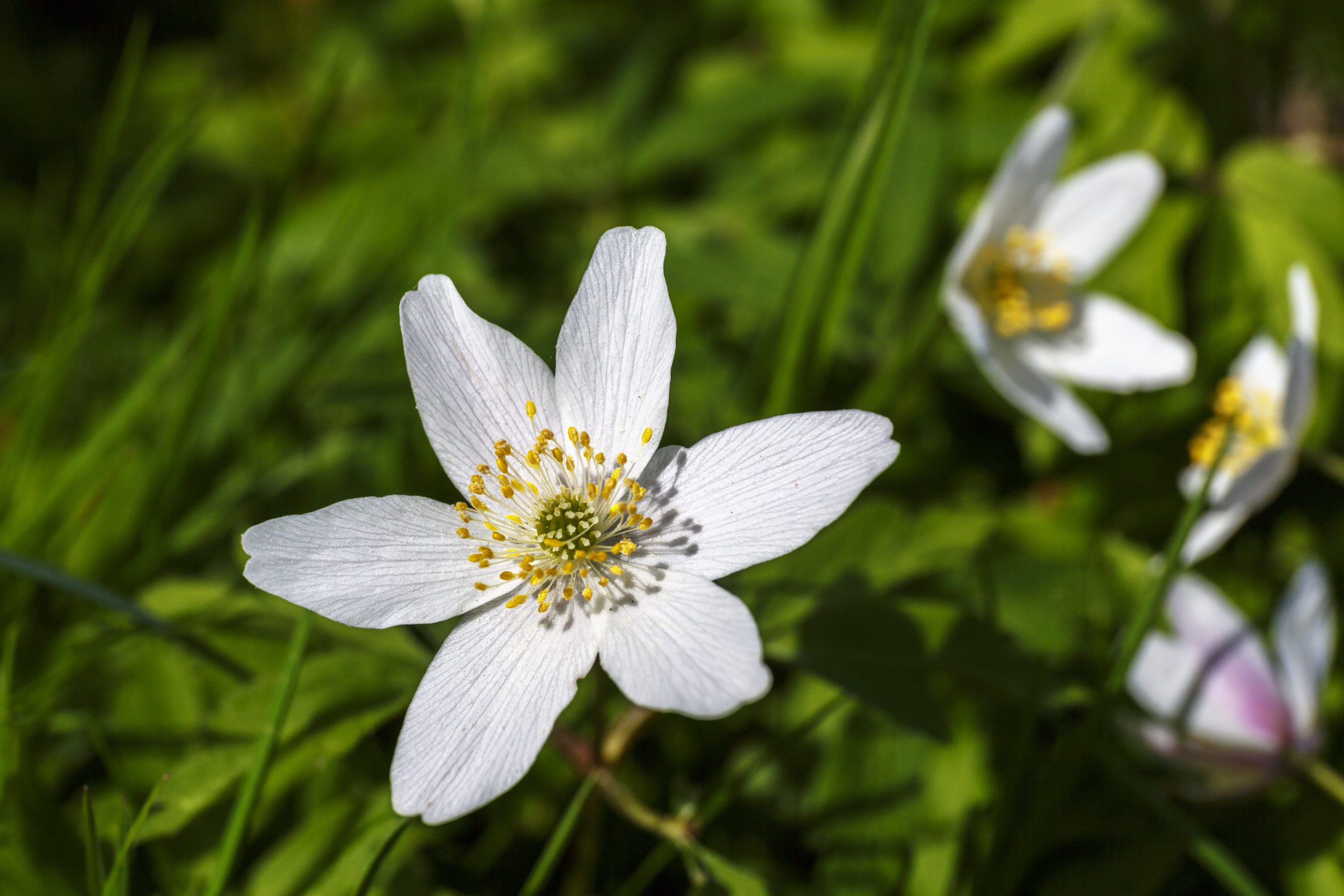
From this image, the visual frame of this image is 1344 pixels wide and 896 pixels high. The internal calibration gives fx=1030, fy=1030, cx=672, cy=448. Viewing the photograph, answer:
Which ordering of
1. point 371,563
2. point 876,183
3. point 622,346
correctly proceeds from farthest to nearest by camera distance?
point 876,183, point 622,346, point 371,563

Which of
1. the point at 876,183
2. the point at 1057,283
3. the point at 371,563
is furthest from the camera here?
the point at 1057,283

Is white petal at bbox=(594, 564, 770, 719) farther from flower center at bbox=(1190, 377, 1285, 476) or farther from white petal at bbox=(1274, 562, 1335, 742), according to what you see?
flower center at bbox=(1190, 377, 1285, 476)

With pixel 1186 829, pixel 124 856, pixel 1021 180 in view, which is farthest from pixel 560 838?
pixel 1021 180

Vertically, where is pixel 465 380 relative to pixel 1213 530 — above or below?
above

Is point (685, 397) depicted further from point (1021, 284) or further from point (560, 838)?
point (560, 838)

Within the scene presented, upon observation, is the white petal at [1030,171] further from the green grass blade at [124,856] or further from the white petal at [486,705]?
the green grass blade at [124,856]

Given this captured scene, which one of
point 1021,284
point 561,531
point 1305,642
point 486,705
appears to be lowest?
point 1305,642

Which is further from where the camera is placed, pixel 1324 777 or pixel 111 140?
pixel 111 140
